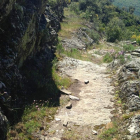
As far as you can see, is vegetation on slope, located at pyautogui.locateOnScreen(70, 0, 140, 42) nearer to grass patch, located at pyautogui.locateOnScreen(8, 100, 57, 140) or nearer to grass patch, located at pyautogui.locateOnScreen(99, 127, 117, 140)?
grass patch, located at pyautogui.locateOnScreen(8, 100, 57, 140)

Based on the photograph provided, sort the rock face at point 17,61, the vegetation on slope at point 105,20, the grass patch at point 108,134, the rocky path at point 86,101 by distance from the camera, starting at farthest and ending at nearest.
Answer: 1. the vegetation on slope at point 105,20
2. the rocky path at point 86,101
3. the rock face at point 17,61
4. the grass patch at point 108,134

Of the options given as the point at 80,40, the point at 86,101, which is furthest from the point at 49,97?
the point at 80,40

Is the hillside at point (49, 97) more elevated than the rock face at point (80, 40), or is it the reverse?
the hillside at point (49, 97)

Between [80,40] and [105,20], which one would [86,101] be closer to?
[80,40]

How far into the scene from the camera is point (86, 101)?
416 inches

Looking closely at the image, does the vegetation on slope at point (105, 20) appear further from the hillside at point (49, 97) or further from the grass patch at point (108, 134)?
the grass patch at point (108, 134)

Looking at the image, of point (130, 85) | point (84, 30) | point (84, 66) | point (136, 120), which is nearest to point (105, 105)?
point (130, 85)

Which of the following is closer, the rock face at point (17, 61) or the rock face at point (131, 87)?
the rock face at point (17, 61)

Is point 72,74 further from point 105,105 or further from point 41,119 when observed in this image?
point 41,119

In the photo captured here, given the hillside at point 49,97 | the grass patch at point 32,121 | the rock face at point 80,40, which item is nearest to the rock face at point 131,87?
the hillside at point 49,97

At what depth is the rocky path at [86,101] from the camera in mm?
7985

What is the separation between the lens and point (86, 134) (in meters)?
7.27

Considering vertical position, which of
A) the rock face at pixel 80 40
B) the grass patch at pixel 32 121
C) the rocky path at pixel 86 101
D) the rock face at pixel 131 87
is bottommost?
the rock face at pixel 80 40

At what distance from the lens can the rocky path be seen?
314 inches
